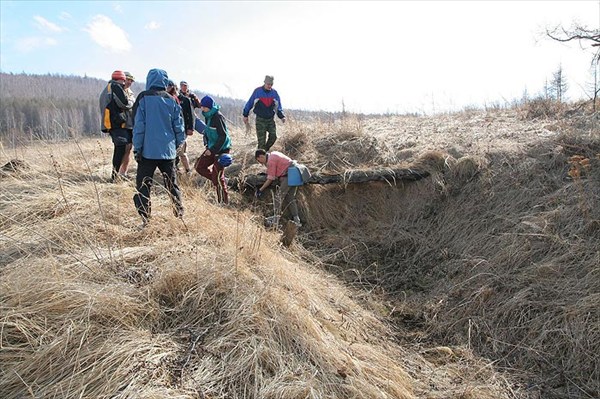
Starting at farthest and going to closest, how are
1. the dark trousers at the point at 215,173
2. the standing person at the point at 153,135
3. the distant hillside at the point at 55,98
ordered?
the distant hillside at the point at 55,98
the dark trousers at the point at 215,173
the standing person at the point at 153,135

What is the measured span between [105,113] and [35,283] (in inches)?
153

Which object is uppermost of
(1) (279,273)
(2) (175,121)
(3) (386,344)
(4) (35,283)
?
(2) (175,121)

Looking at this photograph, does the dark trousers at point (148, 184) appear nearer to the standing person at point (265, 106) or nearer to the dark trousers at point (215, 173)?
the dark trousers at point (215, 173)

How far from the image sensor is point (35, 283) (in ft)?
9.34

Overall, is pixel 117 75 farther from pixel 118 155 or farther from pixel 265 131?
pixel 265 131

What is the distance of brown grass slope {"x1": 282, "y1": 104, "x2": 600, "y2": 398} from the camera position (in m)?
3.53

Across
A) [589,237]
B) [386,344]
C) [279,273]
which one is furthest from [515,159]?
[279,273]

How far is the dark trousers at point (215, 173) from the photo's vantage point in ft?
20.1

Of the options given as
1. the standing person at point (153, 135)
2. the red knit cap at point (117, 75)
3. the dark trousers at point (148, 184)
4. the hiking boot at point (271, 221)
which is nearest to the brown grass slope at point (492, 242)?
the hiking boot at point (271, 221)

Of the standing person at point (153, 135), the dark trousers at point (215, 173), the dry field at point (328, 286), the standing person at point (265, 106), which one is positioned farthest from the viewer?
the standing person at point (265, 106)

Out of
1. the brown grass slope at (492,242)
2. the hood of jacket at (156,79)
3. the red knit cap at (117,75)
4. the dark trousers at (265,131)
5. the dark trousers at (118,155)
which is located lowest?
the brown grass slope at (492,242)

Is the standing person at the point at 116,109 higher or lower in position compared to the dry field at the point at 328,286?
higher

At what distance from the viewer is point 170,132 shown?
15.1 feet

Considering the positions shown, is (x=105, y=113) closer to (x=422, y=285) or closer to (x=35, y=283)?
(x=35, y=283)
